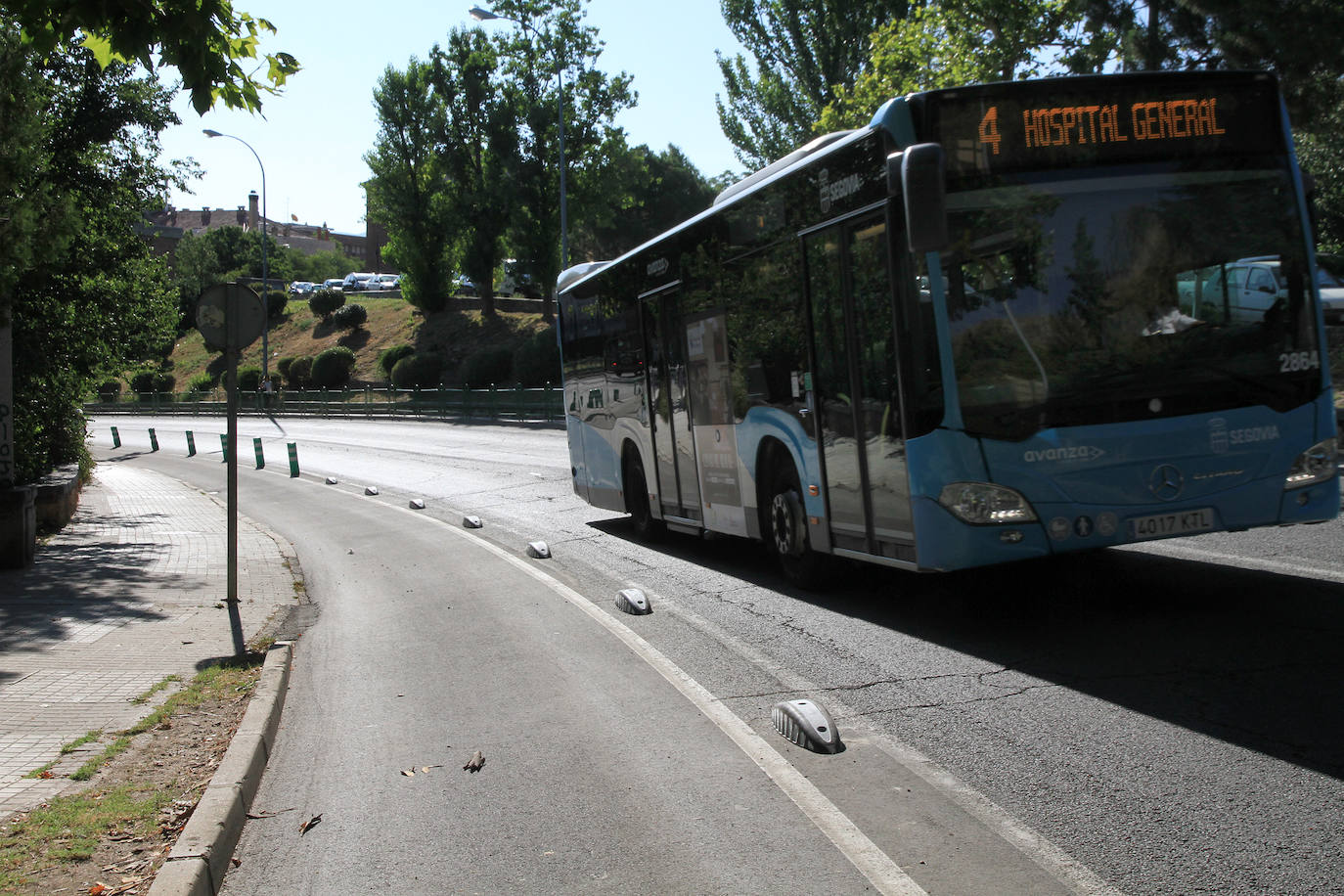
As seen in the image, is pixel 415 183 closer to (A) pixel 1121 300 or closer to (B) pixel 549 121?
(B) pixel 549 121

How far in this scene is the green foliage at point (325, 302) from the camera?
77.8m

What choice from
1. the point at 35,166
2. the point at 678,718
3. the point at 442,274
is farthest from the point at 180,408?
the point at 678,718

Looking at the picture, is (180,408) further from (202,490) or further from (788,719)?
(788,719)

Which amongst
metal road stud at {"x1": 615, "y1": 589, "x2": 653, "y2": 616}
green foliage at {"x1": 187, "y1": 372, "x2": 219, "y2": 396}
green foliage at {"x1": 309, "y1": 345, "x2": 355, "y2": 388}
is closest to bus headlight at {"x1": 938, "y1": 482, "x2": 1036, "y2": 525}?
metal road stud at {"x1": 615, "y1": 589, "x2": 653, "y2": 616}

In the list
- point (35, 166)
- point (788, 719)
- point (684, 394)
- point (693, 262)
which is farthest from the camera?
point (35, 166)

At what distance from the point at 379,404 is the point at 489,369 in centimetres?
534

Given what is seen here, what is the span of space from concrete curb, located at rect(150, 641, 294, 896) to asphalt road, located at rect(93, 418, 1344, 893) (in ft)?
0.40

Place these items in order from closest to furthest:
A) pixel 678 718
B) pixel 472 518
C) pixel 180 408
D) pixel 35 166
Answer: pixel 678 718 → pixel 35 166 → pixel 472 518 → pixel 180 408

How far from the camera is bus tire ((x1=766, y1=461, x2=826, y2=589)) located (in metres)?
9.08

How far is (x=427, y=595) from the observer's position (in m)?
10.8

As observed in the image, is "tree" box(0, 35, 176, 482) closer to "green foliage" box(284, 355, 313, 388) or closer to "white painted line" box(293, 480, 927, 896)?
"white painted line" box(293, 480, 927, 896)

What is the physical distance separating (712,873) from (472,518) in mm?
12689

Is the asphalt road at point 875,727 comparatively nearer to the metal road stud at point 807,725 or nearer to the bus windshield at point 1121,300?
the metal road stud at point 807,725

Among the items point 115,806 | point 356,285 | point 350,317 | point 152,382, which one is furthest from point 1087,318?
point 356,285
